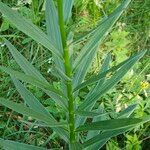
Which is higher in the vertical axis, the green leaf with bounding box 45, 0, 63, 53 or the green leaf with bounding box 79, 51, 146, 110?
the green leaf with bounding box 45, 0, 63, 53

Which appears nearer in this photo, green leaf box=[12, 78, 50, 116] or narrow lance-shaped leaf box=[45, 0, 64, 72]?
narrow lance-shaped leaf box=[45, 0, 64, 72]

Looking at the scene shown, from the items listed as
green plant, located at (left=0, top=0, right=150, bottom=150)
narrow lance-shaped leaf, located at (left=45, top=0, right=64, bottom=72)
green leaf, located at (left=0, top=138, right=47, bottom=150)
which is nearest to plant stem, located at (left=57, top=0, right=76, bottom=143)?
green plant, located at (left=0, top=0, right=150, bottom=150)

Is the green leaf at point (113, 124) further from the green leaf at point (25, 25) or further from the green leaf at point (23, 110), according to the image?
the green leaf at point (25, 25)

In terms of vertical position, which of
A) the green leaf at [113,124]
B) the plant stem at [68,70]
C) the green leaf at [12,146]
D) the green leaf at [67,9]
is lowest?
the green leaf at [113,124]

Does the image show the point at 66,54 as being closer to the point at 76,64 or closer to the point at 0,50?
the point at 76,64

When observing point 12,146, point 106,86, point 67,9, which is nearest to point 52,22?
point 67,9

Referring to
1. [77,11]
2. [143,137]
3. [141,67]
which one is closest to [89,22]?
[77,11]

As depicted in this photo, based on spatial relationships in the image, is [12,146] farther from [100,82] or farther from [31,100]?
[100,82]

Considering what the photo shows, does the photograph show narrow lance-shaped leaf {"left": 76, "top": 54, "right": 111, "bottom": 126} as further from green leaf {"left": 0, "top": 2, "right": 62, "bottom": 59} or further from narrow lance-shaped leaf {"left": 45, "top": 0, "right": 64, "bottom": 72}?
green leaf {"left": 0, "top": 2, "right": 62, "bottom": 59}

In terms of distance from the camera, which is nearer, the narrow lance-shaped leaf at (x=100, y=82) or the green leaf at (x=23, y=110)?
the green leaf at (x=23, y=110)

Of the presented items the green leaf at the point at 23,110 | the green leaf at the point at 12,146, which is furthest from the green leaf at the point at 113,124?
the green leaf at the point at 12,146
